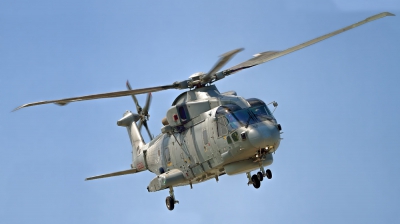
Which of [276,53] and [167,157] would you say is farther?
[167,157]

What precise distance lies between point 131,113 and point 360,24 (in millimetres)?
16594

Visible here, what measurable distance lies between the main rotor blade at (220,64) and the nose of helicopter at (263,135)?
9.73 feet

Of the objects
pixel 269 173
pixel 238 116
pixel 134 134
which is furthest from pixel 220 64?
pixel 134 134

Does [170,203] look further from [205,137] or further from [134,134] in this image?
[134,134]

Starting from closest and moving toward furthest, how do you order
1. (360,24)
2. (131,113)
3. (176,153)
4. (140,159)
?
1. (360,24)
2. (176,153)
3. (140,159)
4. (131,113)

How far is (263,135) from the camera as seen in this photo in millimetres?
27672

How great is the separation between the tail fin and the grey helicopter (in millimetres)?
3471

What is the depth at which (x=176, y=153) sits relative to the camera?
31.8m

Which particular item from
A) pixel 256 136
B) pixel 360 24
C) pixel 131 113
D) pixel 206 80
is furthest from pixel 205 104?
pixel 131 113

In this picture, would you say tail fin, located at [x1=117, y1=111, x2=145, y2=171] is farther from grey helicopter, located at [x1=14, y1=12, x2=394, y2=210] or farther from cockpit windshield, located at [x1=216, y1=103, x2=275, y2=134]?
cockpit windshield, located at [x1=216, y1=103, x2=275, y2=134]

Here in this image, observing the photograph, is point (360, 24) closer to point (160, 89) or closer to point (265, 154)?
point (265, 154)

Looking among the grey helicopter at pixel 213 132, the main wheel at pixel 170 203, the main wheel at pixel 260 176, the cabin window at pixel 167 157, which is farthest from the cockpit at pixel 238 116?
the main wheel at pixel 170 203

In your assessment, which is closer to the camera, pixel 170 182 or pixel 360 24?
pixel 360 24

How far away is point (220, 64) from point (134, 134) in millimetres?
12307
